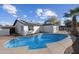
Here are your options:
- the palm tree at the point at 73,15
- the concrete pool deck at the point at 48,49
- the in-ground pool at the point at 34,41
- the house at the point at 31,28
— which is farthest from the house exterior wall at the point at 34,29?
the palm tree at the point at 73,15

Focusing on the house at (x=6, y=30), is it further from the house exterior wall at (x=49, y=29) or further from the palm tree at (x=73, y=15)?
the palm tree at (x=73, y=15)

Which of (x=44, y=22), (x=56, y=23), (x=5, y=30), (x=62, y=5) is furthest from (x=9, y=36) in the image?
(x=62, y=5)

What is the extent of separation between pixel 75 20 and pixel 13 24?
145 centimetres

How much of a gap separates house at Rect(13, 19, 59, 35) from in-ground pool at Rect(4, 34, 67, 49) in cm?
12

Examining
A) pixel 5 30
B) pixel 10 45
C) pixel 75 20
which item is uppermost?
pixel 75 20

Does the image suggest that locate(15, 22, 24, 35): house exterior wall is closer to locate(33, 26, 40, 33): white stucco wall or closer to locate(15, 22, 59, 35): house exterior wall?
locate(15, 22, 59, 35): house exterior wall

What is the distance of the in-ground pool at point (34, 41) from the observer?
3799 mm

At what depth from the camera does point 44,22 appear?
3.86 m

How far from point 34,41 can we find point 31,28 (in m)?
0.31

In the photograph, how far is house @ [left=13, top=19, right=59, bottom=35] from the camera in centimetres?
383

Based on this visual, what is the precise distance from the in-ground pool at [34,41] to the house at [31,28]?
0.39 ft

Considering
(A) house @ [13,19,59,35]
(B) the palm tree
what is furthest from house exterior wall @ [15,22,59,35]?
(B) the palm tree
